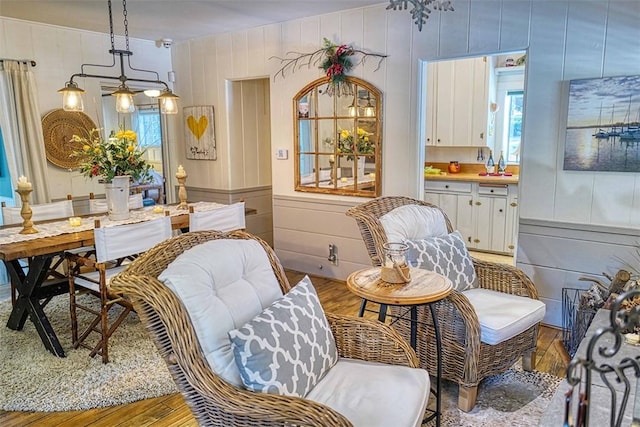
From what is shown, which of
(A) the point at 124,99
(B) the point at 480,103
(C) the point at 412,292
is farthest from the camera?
(B) the point at 480,103

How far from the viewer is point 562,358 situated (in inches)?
113

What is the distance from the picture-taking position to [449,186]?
5.41 metres

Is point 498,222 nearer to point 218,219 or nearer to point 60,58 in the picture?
point 218,219

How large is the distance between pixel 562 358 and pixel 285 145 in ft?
9.95

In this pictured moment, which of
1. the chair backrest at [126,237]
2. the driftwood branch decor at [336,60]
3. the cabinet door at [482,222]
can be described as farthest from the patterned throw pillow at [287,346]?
the cabinet door at [482,222]

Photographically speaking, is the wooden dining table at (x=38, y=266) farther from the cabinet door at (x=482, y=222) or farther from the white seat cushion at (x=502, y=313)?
the cabinet door at (x=482, y=222)

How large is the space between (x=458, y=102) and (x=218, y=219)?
3405 mm

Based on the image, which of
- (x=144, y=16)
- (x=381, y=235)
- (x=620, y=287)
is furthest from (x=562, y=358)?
(x=144, y=16)

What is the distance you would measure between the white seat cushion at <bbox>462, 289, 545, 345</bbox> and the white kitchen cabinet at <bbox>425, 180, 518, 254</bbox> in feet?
7.95

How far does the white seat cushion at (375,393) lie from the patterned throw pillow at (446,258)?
877mm

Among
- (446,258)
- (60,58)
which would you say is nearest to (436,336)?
(446,258)

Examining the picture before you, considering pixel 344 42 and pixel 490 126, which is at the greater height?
pixel 344 42

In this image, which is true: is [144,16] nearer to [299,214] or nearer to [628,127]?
[299,214]

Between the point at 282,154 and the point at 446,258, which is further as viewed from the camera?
the point at 282,154
